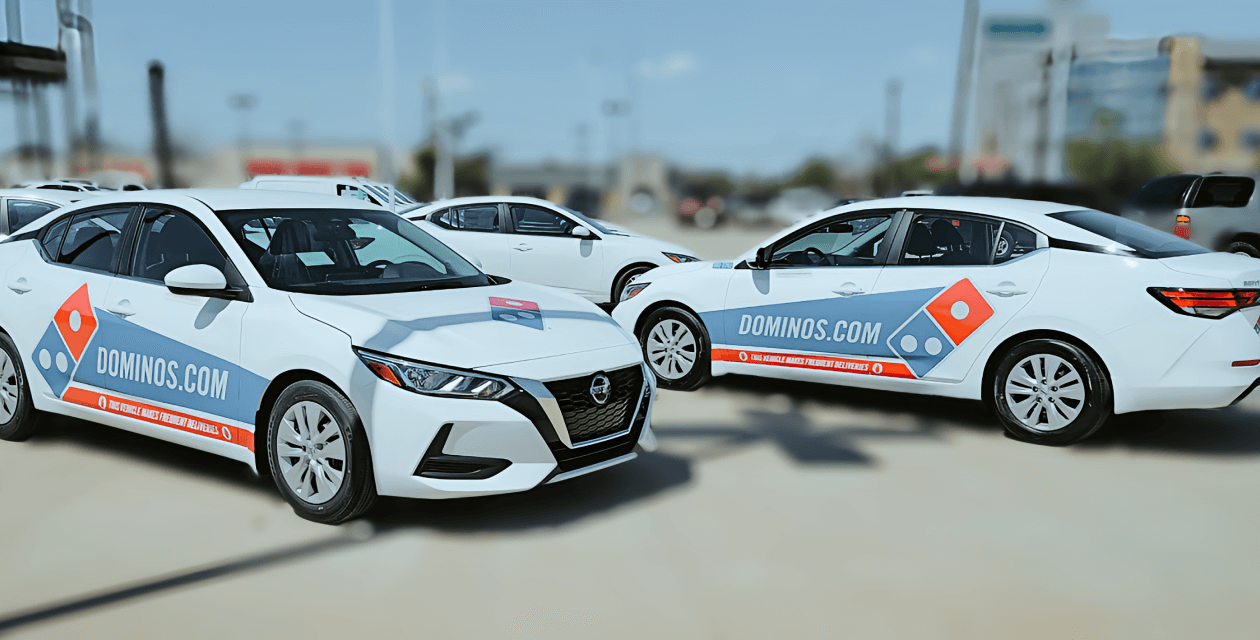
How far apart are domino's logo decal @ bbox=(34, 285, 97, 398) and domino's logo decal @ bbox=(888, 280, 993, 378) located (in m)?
4.95

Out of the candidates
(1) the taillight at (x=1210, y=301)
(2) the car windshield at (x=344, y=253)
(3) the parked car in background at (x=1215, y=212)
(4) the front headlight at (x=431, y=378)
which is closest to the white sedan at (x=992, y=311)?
(1) the taillight at (x=1210, y=301)

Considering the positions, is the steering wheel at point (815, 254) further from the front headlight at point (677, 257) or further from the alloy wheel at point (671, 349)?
the front headlight at point (677, 257)

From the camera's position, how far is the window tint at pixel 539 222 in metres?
12.8

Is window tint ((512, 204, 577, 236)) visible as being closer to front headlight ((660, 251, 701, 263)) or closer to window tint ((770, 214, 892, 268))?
front headlight ((660, 251, 701, 263))

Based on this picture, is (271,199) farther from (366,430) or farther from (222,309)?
(366,430)

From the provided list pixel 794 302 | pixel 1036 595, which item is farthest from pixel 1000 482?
pixel 794 302

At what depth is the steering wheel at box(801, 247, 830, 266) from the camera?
7.59 meters

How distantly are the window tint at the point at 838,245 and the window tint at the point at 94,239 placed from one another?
4424 mm

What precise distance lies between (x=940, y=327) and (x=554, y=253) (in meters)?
6.60

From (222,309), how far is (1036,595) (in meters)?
3.93

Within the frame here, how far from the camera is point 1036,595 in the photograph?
13.4 feet

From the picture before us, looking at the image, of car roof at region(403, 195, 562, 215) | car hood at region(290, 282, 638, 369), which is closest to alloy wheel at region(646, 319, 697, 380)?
car hood at region(290, 282, 638, 369)

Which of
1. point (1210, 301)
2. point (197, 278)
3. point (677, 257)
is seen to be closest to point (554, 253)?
point (677, 257)

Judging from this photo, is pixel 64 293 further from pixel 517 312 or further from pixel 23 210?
pixel 23 210
